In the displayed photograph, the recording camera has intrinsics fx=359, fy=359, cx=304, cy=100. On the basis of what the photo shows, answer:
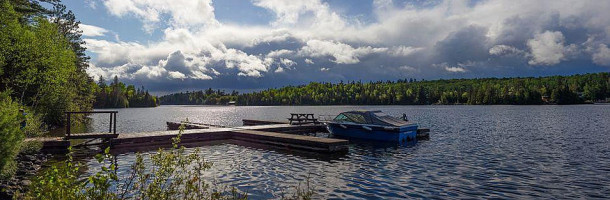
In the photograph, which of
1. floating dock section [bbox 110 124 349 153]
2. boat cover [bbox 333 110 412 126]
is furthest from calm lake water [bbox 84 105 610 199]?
boat cover [bbox 333 110 412 126]

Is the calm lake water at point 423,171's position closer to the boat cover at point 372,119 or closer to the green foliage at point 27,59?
the boat cover at point 372,119

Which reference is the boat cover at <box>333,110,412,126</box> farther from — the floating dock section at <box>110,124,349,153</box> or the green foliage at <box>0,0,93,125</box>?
the green foliage at <box>0,0,93,125</box>

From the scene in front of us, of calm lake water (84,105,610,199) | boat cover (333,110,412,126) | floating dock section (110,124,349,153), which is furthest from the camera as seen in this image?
boat cover (333,110,412,126)

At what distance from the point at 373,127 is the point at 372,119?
3.57ft

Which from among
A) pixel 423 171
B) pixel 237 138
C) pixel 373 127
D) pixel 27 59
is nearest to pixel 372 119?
pixel 373 127

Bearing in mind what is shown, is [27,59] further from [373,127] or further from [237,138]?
[373,127]

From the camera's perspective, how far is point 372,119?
1257 inches

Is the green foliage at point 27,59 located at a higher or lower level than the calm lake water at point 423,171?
higher

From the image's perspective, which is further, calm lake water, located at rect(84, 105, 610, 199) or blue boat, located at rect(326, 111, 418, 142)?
blue boat, located at rect(326, 111, 418, 142)

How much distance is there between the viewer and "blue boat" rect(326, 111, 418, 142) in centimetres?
2986

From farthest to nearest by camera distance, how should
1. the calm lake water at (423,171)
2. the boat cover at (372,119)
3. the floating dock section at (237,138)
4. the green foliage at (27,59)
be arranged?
the boat cover at (372,119)
the green foliage at (27,59)
the floating dock section at (237,138)
the calm lake water at (423,171)

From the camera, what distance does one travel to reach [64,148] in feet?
75.0

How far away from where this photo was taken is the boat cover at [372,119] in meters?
31.1

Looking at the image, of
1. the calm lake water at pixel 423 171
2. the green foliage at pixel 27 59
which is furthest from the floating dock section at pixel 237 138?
the green foliage at pixel 27 59
